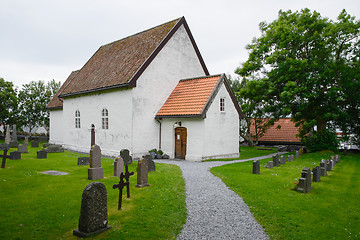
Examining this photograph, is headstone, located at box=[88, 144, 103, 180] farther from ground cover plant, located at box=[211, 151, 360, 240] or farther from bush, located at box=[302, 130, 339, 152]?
bush, located at box=[302, 130, 339, 152]

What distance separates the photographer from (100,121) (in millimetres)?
22281

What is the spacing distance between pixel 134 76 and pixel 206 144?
713 centimetres

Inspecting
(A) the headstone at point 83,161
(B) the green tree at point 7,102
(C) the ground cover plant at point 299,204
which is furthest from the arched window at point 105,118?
(B) the green tree at point 7,102

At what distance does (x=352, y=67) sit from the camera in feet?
77.8

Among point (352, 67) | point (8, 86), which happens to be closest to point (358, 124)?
point (352, 67)

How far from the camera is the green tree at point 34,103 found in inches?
1543

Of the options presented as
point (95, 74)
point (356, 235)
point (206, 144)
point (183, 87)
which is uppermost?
point (95, 74)

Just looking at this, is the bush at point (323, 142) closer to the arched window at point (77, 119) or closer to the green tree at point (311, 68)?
the green tree at point (311, 68)

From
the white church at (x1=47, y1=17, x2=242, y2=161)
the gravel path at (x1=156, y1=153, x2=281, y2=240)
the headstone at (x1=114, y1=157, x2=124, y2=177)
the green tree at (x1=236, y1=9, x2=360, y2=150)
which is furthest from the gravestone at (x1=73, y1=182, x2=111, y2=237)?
the green tree at (x1=236, y1=9, x2=360, y2=150)

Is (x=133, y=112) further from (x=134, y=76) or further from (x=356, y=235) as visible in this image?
(x=356, y=235)

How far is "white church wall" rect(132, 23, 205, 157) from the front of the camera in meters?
19.6

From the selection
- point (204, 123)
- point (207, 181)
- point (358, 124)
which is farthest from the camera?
point (358, 124)

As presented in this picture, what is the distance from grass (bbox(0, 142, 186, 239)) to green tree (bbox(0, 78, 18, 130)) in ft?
94.3

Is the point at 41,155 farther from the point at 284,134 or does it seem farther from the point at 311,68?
the point at 284,134
